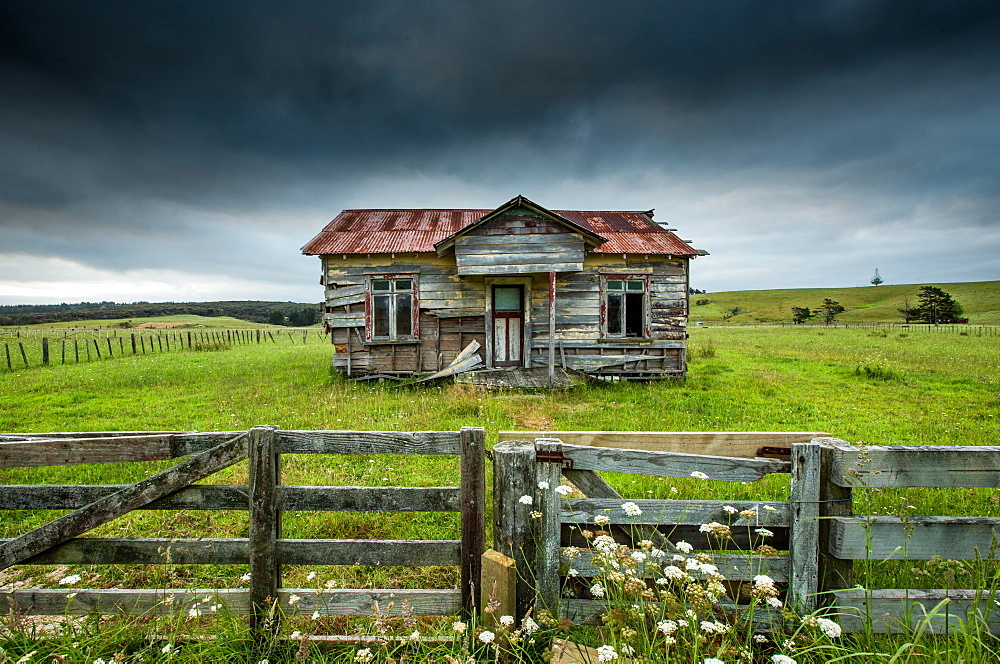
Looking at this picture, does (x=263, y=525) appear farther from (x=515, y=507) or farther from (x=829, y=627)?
(x=829, y=627)

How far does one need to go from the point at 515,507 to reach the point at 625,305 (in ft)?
42.4

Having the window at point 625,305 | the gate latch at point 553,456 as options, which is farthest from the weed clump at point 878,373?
the gate latch at point 553,456

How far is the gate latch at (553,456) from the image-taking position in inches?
105

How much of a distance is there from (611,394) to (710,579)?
10.1 meters

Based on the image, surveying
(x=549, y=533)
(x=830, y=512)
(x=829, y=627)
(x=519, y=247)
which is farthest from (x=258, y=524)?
(x=519, y=247)

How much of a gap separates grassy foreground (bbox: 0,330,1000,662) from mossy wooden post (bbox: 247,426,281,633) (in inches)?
7.0

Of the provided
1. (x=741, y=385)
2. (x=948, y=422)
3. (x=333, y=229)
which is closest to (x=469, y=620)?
(x=948, y=422)

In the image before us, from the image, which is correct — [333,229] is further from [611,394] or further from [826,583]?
[826,583]

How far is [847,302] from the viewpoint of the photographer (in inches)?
4218

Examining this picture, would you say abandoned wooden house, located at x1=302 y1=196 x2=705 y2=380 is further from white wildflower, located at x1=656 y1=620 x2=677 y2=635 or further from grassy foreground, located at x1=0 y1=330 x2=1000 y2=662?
white wildflower, located at x1=656 y1=620 x2=677 y2=635

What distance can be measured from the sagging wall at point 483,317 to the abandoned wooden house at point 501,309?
0.03 metres

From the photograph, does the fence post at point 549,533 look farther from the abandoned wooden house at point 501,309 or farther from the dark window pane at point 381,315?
the dark window pane at point 381,315

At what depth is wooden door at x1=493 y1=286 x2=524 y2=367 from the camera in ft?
48.5

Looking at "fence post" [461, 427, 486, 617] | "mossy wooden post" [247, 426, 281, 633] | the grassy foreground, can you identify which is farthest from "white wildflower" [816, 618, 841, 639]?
"mossy wooden post" [247, 426, 281, 633]
